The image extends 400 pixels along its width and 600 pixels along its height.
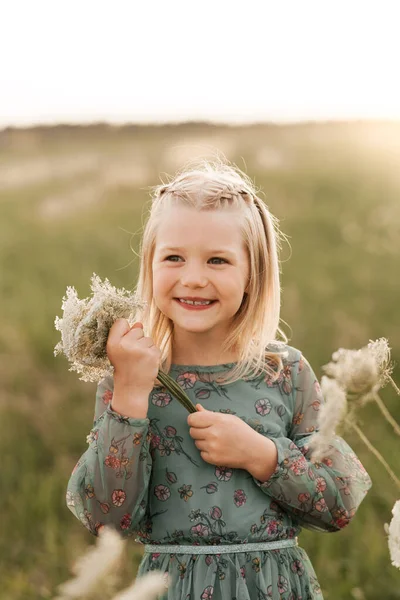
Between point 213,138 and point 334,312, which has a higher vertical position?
point 213,138

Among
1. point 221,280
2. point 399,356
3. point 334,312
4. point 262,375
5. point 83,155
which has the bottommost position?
point 262,375

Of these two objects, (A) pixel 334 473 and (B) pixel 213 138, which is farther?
(B) pixel 213 138

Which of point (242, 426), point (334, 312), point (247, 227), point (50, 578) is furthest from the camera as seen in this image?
point (334, 312)

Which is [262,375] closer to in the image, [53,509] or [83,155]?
[53,509]

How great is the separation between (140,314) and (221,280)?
9.3 inches

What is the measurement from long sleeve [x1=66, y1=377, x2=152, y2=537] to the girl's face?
0.83ft

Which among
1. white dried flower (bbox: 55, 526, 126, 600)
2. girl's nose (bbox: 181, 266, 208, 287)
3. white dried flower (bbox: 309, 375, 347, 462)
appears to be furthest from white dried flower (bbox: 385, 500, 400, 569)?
girl's nose (bbox: 181, 266, 208, 287)

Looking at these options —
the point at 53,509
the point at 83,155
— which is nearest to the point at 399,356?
the point at 53,509

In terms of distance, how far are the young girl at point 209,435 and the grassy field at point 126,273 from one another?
54cm

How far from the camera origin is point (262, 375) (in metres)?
2.19

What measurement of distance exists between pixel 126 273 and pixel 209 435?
3710 mm

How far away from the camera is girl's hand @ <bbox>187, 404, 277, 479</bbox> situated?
1.99m

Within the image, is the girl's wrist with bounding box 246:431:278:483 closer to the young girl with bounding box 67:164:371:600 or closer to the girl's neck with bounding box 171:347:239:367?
the young girl with bounding box 67:164:371:600

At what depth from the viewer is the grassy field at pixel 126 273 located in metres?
3.41
